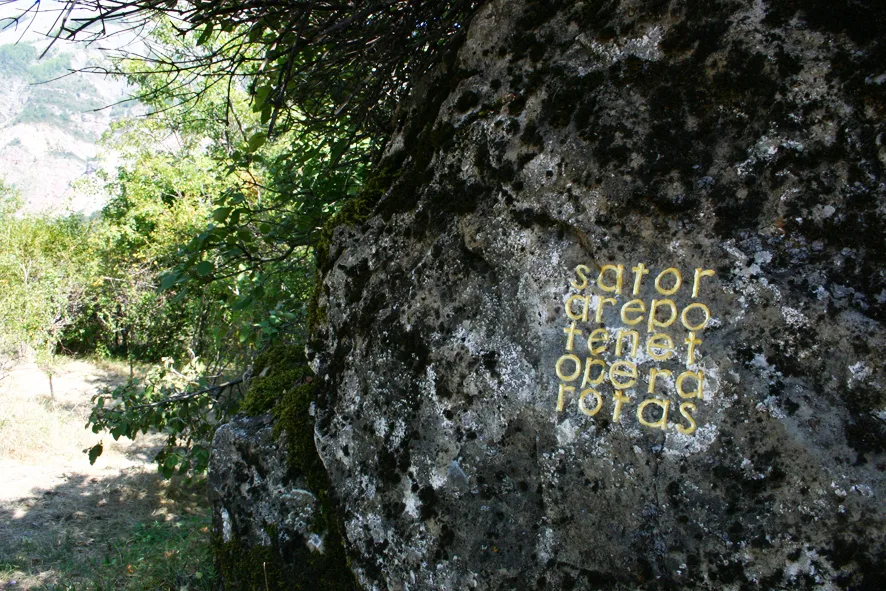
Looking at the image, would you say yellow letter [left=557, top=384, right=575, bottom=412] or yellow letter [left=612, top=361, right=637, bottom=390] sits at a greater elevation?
yellow letter [left=612, top=361, right=637, bottom=390]

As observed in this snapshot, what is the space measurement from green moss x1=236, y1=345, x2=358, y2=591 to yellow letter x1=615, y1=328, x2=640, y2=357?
129cm

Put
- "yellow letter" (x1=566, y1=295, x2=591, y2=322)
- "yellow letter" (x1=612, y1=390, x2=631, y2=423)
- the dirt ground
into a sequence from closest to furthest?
"yellow letter" (x1=612, y1=390, x2=631, y2=423)
"yellow letter" (x1=566, y1=295, x2=591, y2=322)
the dirt ground

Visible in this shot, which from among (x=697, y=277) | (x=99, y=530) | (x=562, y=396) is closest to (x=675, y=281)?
(x=697, y=277)

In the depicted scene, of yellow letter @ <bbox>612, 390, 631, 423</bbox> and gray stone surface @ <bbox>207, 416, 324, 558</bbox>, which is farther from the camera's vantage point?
gray stone surface @ <bbox>207, 416, 324, 558</bbox>

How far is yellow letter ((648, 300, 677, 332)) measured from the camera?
1.86 metres

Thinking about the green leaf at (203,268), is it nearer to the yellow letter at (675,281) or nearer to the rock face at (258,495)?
the rock face at (258,495)

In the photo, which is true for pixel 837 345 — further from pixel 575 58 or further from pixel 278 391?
pixel 278 391

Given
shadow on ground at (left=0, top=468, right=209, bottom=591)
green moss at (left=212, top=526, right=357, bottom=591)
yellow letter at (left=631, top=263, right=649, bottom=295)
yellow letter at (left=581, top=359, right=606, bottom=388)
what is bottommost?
shadow on ground at (left=0, top=468, right=209, bottom=591)

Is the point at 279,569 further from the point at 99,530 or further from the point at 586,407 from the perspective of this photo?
the point at 99,530

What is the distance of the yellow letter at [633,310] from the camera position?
191cm

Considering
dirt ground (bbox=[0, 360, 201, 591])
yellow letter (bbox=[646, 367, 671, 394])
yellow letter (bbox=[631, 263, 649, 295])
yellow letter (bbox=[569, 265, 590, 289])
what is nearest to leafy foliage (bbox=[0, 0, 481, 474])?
dirt ground (bbox=[0, 360, 201, 591])

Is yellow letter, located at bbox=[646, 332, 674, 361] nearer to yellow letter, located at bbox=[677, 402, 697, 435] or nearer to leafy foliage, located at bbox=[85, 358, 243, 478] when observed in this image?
yellow letter, located at bbox=[677, 402, 697, 435]

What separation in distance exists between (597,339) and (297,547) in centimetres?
155

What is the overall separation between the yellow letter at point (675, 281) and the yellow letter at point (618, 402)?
0.34 metres
